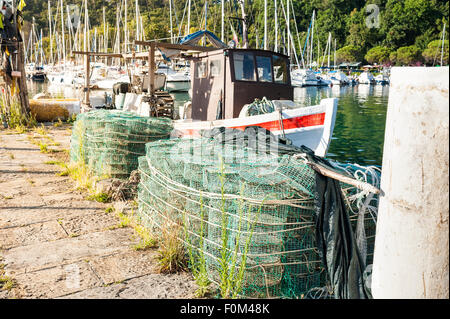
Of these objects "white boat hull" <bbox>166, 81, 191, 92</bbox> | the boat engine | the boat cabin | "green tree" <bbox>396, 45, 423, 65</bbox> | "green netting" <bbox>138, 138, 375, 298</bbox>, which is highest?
"green tree" <bbox>396, 45, 423, 65</bbox>

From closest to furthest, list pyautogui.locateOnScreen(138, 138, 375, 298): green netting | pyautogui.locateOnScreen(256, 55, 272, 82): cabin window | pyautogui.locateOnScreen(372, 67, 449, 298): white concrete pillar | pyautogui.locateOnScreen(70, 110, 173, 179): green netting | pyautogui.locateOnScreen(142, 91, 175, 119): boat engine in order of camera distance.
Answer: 1. pyautogui.locateOnScreen(372, 67, 449, 298): white concrete pillar
2. pyautogui.locateOnScreen(138, 138, 375, 298): green netting
3. pyautogui.locateOnScreen(70, 110, 173, 179): green netting
4. pyautogui.locateOnScreen(256, 55, 272, 82): cabin window
5. pyautogui.locateOnScreen(142, 91, 175, 119): boat engine

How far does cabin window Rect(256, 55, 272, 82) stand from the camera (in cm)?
1045

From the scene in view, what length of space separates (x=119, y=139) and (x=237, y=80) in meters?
4.86

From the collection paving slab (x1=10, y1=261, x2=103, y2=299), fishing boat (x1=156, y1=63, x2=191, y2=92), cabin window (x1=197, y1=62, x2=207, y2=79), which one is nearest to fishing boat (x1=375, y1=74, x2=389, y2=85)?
fishing boat (x1=156, y1=63, x2=191, y2=92)

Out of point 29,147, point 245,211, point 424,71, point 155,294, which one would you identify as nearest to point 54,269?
point 155,294

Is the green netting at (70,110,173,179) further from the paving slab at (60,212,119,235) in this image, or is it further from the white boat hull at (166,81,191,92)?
the white boat hull at (166,81,191,92)

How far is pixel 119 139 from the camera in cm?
596

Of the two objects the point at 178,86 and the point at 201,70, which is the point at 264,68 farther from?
the point at 178,86

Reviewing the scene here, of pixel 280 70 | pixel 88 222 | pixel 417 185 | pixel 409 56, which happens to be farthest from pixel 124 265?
pixel 409 56

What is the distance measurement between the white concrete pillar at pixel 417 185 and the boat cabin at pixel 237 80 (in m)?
8.25

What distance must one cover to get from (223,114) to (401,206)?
28.6ft

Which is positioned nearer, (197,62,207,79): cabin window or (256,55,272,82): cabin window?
(256,55,272,82): cabin window

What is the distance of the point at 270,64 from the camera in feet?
34.9

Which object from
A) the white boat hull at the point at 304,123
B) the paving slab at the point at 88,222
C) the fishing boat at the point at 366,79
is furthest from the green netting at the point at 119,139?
the fishing boat at the point at 366,79
